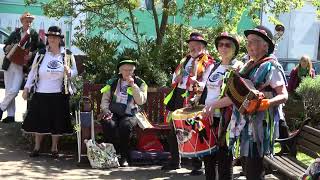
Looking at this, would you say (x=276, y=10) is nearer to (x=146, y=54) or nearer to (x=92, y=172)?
(x=146, y=54)

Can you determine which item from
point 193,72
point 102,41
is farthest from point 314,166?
point 102,41

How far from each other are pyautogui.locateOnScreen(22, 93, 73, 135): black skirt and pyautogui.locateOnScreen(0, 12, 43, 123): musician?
1651mm

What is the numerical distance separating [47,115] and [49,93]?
0.32 meters

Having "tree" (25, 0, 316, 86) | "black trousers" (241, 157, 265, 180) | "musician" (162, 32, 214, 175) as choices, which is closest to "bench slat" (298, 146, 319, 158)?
"black trousers" (241, 157, 265, 180)

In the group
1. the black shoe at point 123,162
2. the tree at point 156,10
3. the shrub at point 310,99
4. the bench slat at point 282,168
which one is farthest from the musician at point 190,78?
the shrub at point 310,99

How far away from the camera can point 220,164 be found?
534cm

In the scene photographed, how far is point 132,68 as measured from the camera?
7406 mm

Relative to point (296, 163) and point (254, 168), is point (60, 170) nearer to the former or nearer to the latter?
point (296, 163)

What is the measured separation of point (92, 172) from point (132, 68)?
1.51 metres

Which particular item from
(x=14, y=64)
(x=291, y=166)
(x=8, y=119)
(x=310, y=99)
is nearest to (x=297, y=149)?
(x=291, y=166)

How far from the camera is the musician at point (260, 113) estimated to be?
4574 mm

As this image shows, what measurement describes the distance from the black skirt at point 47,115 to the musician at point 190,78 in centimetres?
163

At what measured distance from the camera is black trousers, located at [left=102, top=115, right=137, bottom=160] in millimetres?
7281

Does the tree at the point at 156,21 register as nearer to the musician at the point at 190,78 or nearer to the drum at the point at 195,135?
the musician at the point at 190,78
